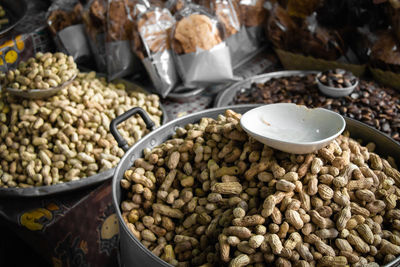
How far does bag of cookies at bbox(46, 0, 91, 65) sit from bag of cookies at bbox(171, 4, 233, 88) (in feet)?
1.94

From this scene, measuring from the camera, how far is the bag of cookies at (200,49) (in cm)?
172

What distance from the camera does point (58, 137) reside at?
1.46 meters

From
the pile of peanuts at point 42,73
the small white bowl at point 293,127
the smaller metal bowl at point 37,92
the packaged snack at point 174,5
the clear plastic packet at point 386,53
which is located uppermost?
the packaged snack at point 174,5

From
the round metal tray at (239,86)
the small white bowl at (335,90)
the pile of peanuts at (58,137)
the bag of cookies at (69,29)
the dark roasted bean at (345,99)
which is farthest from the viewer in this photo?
the bag of cookies at (69,29)

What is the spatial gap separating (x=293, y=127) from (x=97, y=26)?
135 centimetres

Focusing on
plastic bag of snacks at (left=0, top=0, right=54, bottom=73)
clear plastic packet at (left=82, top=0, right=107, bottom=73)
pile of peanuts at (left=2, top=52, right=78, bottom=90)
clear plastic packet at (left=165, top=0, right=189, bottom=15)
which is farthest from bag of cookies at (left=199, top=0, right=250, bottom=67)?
plastic bag of snacks at (left=0, top=0, right=54, bottom=73)

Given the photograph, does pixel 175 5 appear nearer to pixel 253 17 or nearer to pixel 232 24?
pixel 232 24

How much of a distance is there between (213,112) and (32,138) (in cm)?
79

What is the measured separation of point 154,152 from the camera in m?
1.12

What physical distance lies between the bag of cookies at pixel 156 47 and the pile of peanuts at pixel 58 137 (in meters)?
0.24

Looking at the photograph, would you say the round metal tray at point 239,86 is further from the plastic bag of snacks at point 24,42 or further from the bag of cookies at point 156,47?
the plastic bag of snacks at point 24,42

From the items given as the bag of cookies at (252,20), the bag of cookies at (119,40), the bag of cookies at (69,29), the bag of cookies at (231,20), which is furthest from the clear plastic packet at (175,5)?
the bag of cookies at (69,29)

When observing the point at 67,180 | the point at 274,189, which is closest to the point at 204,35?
the point at 67,180

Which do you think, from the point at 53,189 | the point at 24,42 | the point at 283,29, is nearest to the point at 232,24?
the point at 283,29
